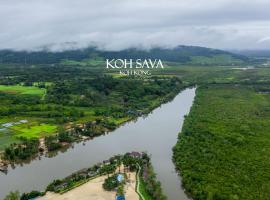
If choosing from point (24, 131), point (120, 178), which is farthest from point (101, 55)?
point (120, 178)

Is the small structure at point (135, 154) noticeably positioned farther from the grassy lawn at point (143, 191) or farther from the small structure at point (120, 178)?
the grassy lawn at point (143, 191)

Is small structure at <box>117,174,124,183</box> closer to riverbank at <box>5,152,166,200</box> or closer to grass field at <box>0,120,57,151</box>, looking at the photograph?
riverbank at <box>5,152,166,200</box>

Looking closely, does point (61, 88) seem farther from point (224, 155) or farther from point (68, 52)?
point (68, 52)

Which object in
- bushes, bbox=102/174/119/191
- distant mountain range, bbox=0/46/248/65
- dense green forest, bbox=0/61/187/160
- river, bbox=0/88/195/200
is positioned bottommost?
river, bbox=0/88/195/200

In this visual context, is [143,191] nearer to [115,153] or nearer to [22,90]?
[115,153]

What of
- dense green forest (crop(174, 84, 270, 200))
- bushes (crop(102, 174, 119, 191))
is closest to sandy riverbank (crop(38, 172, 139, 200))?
bushes (crop(102, 174, 119, 191))

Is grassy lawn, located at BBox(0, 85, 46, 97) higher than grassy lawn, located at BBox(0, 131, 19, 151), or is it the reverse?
grassy lawn, located at BBox(0, 85, 46, 97)
